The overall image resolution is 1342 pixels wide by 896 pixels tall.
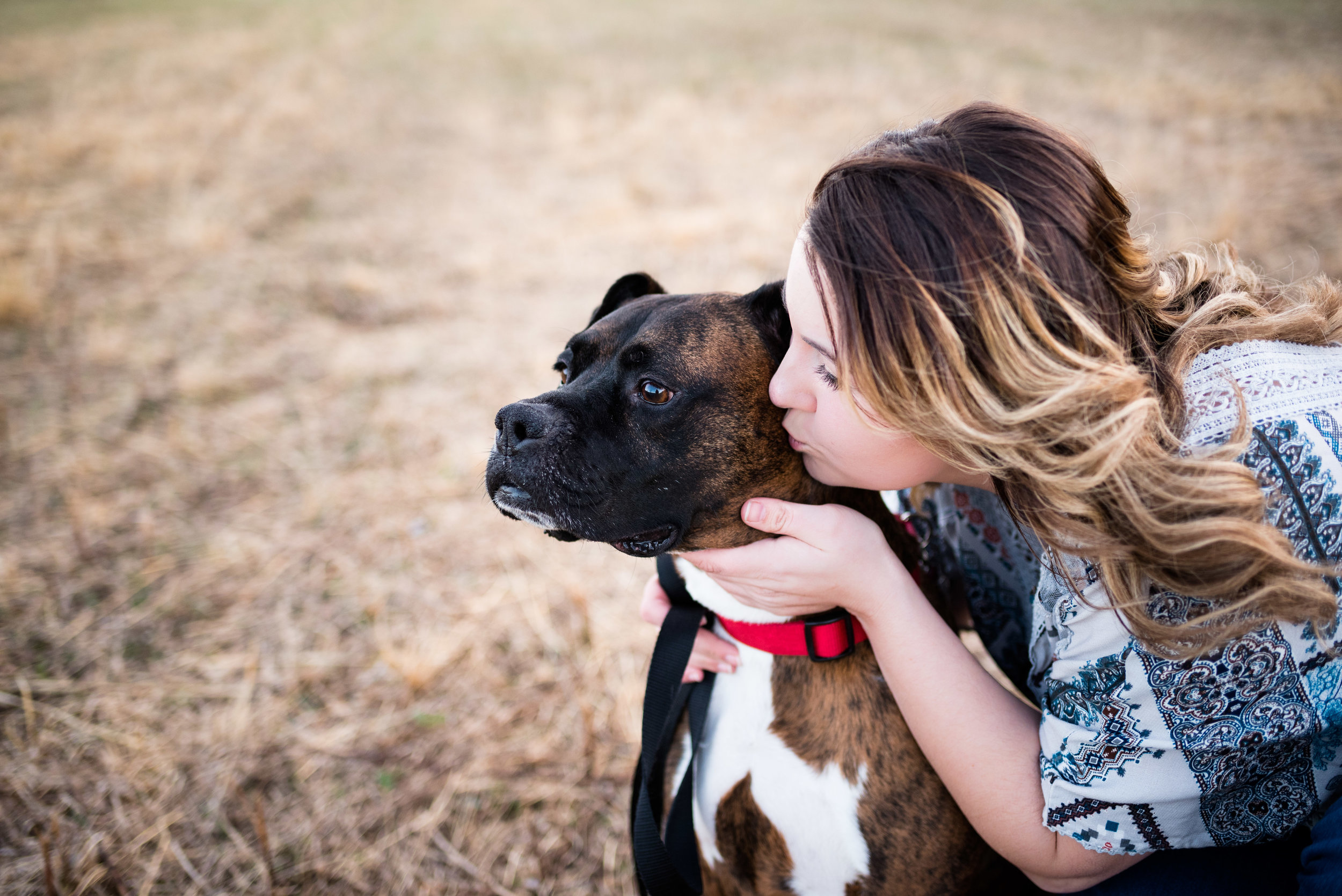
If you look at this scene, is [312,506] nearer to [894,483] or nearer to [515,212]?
[894,483]

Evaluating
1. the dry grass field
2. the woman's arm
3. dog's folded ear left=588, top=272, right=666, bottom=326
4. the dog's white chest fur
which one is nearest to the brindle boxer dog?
the dog's white chest fur

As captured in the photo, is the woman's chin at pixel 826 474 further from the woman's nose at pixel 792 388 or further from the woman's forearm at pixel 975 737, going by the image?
the woman's forearm at pixel 975 737

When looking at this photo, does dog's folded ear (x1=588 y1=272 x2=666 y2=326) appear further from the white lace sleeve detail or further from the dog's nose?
the white lace sleeve detail

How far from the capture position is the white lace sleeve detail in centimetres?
164

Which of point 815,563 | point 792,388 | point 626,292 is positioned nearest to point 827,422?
point 792,388

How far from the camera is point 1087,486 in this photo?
1.58m

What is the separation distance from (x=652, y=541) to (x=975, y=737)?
952mm

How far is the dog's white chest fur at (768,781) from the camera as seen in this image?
2051 millimetres

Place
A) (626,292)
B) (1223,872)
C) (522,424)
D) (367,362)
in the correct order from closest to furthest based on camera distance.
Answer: (1223,872), (522,424), (626,292), (367,362)

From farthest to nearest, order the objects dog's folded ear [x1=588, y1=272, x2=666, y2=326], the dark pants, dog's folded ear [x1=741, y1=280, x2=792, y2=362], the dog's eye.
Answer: dog's folded ear [x1=588, y1=272, x2=666, y2=326]
dog's folded ear [x1=741, y1=280, x2=792, y2=362]
the dog's eye
the dark pants

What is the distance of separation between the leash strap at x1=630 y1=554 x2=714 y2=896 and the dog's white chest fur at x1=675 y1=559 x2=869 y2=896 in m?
0.05

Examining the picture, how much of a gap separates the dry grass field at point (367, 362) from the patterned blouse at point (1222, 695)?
1.24 meters

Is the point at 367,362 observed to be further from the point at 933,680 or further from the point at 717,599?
the point at 933,680

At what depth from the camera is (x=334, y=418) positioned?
18.3 ft
